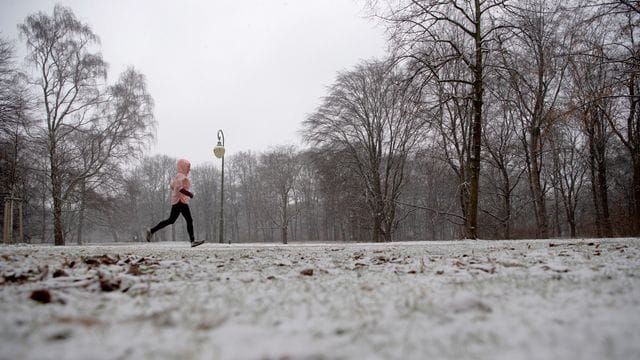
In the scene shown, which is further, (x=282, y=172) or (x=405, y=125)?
(x=282, y=172)

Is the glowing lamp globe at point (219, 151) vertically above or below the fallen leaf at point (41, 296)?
above

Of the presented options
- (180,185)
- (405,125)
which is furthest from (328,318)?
(405,125)

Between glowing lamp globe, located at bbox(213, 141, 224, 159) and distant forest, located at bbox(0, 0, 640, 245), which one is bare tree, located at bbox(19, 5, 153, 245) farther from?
glowing lamp globe, located at bbox(213, 141, 224, 159)

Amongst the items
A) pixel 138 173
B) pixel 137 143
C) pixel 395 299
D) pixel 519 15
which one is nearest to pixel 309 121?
pixel 137 143

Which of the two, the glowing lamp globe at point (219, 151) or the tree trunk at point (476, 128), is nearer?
the tree trunk at point (476, 128)

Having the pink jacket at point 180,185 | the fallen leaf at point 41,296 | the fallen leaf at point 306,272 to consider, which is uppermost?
the pink jacket at point 180,185

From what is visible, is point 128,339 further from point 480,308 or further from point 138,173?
point 138,173

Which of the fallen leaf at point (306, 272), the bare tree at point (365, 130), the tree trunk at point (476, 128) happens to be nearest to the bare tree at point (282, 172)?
the bare tree at point (365, 130)

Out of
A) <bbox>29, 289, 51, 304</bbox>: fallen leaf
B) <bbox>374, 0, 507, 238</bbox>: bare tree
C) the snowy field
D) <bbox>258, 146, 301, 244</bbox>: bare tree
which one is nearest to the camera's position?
the snowy field

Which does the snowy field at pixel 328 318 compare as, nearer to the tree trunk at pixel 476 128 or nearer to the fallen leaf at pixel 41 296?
the fallen leaf at pixel 41 296

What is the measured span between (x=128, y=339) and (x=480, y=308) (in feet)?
4.51

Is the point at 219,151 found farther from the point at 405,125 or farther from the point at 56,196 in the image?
the point at 56,196

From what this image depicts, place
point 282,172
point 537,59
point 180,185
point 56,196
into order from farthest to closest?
point 282,172 < point 56,196 < point 537,59 < point 180,185

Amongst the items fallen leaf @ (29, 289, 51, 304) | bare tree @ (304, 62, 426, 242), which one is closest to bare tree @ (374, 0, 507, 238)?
fallen leaf @ (29, 289, 51, 304)
